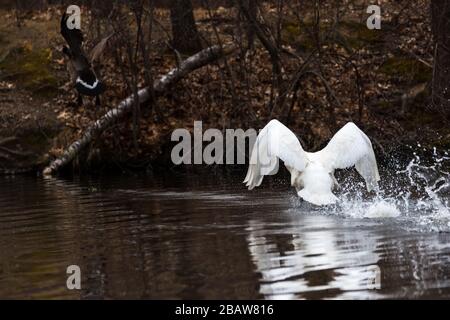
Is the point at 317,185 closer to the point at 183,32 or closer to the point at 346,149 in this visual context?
the point at 346,149

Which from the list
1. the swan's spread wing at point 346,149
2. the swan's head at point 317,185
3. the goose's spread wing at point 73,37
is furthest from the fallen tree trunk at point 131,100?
the swan's head at point 317,185

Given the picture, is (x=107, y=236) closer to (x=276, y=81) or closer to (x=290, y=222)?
(x=290, y=222)

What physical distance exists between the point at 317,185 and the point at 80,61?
24.5ft

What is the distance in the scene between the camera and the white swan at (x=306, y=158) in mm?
13492

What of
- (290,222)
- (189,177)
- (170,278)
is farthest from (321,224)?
(189,177)

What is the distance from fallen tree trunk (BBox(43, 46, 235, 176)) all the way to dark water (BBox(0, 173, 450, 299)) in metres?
5.12

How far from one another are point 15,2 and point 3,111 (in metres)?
5.62

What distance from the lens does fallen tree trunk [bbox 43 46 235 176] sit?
21641 mm

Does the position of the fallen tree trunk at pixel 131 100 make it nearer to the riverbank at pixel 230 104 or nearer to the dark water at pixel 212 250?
the riverbank at pixel 230 104

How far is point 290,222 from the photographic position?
12.7 meters

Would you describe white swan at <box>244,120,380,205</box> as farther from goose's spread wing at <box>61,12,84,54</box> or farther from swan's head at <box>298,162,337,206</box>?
goose's spread wing at <box>61,12,84,54</box>

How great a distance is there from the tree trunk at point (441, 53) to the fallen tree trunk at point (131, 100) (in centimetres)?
448

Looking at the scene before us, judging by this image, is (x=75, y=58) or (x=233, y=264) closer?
(x=233, y=264)
